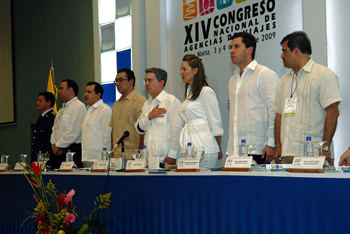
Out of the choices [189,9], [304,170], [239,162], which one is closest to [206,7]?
[189,9]

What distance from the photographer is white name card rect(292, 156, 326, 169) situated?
4.86 ft

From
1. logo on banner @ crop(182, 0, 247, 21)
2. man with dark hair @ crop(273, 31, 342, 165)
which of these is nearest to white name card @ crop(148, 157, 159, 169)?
man with dark hair @ crop(273, 31, 342, 165)

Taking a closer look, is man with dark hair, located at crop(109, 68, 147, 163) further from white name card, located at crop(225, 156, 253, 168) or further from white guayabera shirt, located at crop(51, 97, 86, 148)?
white name card, located at crop(225, 156, 253, 168)

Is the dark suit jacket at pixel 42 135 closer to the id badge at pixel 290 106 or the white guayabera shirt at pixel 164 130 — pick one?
the white guayabera shirt at pixel 164 130

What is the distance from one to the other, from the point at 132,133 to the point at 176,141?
0.61 metres

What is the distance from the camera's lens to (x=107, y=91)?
5.28m

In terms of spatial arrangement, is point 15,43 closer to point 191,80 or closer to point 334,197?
point 191,80

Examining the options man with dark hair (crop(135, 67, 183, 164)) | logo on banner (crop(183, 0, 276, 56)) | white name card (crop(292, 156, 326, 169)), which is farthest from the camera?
logo on banner (crop(183, 0, 276, 56))

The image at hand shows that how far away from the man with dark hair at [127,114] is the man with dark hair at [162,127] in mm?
335

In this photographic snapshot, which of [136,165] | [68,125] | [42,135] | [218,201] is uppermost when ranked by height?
[68,125]

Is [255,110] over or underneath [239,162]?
over

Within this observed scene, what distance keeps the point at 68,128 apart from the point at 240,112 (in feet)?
6.72

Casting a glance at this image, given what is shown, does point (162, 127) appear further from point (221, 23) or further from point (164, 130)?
point (221, 23)

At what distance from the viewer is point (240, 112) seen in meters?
2.53
